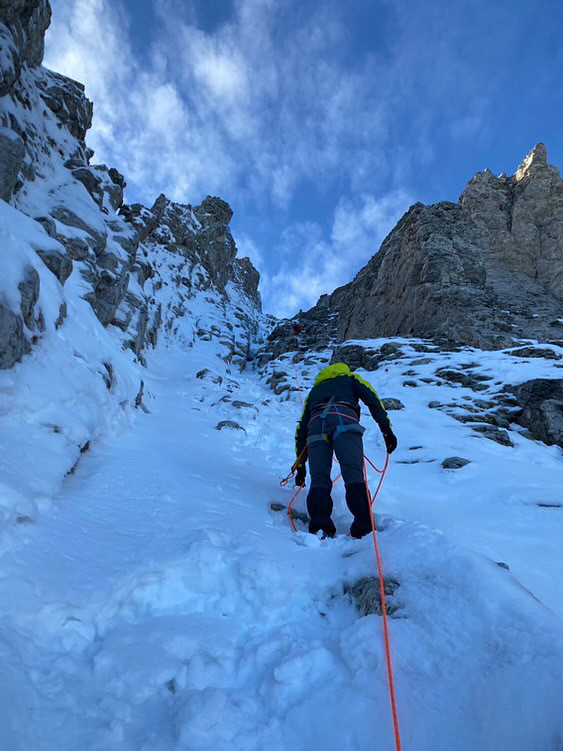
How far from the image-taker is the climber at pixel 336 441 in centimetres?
362

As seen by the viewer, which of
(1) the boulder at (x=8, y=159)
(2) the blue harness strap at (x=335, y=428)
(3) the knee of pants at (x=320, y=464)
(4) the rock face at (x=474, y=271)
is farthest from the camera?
(4) the rock face at (x=474, y=271)

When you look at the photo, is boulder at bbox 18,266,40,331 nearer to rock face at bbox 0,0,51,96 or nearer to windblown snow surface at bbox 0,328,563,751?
windblown snow surface at bbox 0,328,563,751

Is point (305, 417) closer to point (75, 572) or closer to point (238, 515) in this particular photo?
point (238, 515)

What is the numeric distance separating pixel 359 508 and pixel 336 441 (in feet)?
2.77

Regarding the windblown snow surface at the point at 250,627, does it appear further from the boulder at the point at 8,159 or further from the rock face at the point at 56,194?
the boulder at the point at 8,159

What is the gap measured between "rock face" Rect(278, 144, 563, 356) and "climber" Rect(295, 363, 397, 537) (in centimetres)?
1565

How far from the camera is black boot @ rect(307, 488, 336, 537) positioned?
361 cm

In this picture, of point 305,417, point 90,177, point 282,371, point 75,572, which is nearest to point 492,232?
point 282,371

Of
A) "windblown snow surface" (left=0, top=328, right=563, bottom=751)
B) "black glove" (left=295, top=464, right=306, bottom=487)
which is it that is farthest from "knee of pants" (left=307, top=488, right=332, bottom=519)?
"black glove" (left=295, top=464, right=306, bottom=487)

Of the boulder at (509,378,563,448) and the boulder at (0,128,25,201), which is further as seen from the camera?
the boulder at (509,378,563,448)

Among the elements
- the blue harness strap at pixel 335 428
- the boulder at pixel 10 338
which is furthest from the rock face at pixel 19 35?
the blue harness strap at pixel 335 428

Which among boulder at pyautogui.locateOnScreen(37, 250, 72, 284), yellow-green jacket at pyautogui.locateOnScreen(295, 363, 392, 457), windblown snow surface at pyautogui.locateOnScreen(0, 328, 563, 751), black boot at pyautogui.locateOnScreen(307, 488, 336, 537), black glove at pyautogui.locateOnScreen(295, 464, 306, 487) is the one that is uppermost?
boulder at pyautogui.locateOnScreen(37, 250, 72, 284)

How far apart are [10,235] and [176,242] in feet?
133

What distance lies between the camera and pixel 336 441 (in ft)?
13.7
